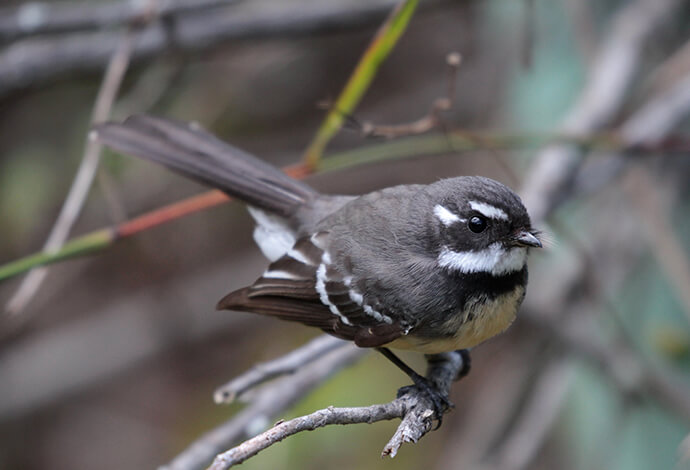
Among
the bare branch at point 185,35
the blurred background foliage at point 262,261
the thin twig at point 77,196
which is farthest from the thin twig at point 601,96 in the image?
the thin twig at point 77,196

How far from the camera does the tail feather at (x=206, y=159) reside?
11.9 ft

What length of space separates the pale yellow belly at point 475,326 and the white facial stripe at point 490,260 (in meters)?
0.10

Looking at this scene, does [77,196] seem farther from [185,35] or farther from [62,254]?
[185,35]

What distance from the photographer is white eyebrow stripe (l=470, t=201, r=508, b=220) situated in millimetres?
2855

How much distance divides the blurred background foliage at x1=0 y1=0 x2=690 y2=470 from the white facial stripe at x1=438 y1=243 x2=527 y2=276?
42.2 inches

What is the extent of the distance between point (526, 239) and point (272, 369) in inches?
41.0

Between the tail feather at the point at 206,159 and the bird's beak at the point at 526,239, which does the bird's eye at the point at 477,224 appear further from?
the tail feather at the point at 206,159

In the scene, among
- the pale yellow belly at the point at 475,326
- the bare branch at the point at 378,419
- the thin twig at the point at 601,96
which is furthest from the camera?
the thin twig at the point at 601,96

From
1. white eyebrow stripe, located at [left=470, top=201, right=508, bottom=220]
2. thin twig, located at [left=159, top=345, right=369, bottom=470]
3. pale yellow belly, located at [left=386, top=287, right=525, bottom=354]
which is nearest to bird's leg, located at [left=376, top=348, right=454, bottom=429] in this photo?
pale yellow belly, located at [left=386, top=287, right=525, bottom=354]

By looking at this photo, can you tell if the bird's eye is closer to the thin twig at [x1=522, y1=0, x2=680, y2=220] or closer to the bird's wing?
the bird's wing

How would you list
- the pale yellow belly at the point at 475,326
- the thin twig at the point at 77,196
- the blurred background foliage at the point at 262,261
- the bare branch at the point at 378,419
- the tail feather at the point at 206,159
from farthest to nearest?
1. the blurred background foliage at the point at 262,261
2. the tail feather at the point at 206,159
3. the thin twig at the point at 77,196
4. the pale yellow belly at the point at 475,326
5. the bare branch at the point at 378,419

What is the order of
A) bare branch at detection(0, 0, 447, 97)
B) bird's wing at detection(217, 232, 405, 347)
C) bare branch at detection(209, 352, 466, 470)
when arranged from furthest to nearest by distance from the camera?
1. bare branch at detection(0, 0, 447, 97)
2. bird's wing at detection(217, 232, 405, 347)
3. bare branch at detection(209, 352, 466, 470)

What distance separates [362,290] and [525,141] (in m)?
1.03

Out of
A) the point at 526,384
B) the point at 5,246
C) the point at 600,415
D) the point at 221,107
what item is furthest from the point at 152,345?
the point at 600,415
